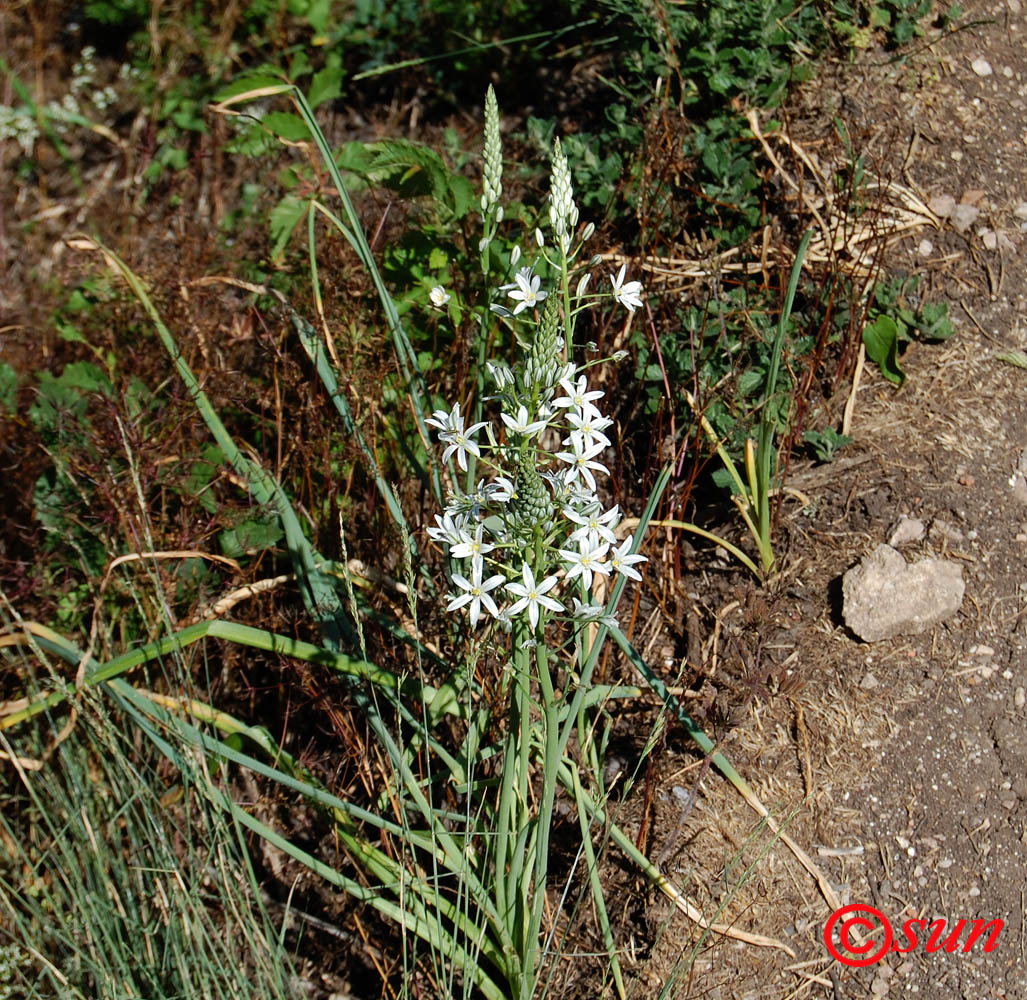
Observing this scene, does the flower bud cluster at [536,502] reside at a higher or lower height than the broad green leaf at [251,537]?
higher

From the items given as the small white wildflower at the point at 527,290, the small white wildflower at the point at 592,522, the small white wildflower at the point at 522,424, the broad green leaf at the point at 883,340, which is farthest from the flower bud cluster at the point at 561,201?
the broad green leaf at the point at 883,340

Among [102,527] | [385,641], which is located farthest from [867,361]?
[102,527]

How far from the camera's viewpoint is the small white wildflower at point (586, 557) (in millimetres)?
1652

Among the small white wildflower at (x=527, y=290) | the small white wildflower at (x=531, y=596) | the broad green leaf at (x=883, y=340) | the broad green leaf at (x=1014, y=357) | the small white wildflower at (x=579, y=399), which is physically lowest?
the broad green leaf at (x=1014, y=357)

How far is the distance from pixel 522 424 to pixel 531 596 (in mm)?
298

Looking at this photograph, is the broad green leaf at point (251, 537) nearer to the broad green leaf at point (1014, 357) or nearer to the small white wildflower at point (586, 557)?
the small white wildflower at point (586, 557)

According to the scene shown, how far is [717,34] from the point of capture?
10.4 ft

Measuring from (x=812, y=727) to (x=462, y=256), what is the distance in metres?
1.73

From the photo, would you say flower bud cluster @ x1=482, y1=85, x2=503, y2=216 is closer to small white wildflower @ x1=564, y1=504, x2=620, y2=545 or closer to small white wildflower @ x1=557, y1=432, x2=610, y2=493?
small white wildflower @ x1=557, y1=432, x2=610, y2=493

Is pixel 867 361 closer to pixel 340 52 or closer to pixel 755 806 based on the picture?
pixel 755 806

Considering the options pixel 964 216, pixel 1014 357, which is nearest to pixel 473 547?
pixel 1014 357

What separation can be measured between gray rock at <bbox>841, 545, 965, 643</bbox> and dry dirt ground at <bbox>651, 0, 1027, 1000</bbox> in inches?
1.7

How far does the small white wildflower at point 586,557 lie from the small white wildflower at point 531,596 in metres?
0.05

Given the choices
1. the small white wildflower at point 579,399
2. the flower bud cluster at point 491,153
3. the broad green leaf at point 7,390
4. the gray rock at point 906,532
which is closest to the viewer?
the small white wildflower at point 579,399
